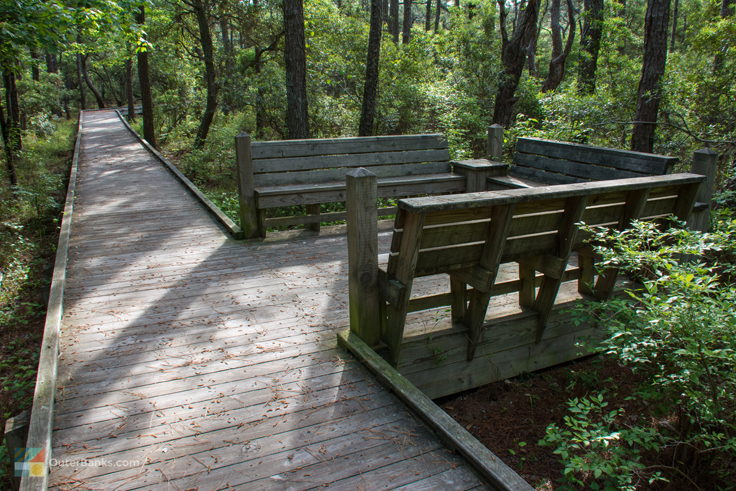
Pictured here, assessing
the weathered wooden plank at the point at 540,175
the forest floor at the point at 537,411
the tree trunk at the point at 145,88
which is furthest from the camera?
the tree trunk at the point at 145,88

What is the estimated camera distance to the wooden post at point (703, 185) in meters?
4.39

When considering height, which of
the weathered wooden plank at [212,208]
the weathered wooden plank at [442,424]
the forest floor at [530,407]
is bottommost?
the forest floor at [530,407]

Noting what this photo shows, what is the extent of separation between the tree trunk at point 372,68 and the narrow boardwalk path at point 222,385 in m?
5.69

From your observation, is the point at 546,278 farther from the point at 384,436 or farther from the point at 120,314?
the point at 120,314

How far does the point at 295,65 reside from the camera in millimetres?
8383

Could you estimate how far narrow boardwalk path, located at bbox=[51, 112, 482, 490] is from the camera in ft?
7.98

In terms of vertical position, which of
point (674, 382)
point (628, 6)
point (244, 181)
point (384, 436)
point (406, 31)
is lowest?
point (384, 436)

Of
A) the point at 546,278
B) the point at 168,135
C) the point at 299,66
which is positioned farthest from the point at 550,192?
the point at 168,135

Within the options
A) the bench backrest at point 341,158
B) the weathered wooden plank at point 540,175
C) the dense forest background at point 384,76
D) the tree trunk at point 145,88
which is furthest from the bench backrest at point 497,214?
the tree trunk at point 145,88

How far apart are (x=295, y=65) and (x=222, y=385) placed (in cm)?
652

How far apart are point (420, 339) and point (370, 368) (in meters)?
0.58

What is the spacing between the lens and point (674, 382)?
2.80 meters

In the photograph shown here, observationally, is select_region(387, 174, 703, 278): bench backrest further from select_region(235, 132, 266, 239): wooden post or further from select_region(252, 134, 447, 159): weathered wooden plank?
select_region(252, 134, 447, 159): weathered wooden plank

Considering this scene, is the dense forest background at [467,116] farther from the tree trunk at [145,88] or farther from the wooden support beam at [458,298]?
the wooden support beam at [458,298]
